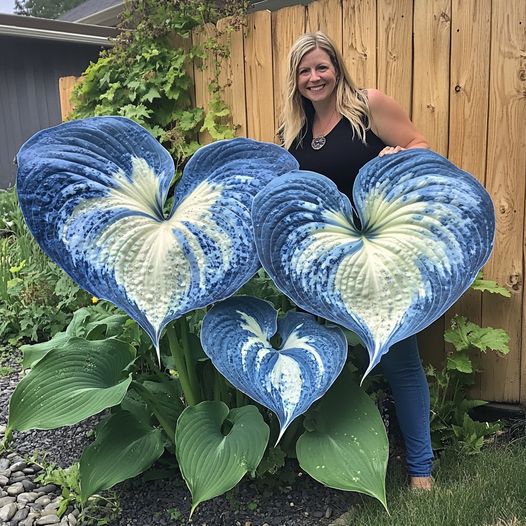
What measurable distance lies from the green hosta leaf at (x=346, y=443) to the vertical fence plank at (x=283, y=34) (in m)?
1.38

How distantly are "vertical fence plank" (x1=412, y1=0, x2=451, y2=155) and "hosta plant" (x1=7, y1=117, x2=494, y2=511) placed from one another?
0.83 meters

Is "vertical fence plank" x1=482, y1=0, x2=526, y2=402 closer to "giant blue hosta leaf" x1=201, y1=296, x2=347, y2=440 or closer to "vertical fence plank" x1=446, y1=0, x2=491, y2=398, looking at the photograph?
"vertical fence plank" x1=446, y1=0, x2=491, y2=398

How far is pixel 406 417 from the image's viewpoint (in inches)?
81.0

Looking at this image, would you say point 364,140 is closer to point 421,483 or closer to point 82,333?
point 421,483

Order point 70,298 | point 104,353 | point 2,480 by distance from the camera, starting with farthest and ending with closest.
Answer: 1. point 70,298
2. point 2,480
3. point 104,353

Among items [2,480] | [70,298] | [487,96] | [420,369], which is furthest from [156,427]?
[487,96]

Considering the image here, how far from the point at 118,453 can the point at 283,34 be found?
6.30 feet

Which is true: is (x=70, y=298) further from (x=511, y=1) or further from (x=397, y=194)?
(x=511, y=1)

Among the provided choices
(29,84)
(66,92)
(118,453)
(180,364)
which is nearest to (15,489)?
(118,453)

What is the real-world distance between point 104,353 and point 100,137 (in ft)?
2.33

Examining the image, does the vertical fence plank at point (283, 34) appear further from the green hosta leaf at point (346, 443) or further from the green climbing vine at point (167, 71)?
the green hosta leaf at point (346, 443)

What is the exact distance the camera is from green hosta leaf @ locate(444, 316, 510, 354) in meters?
2.25

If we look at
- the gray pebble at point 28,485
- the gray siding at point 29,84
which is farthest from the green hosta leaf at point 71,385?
the gray siding at point 29,84

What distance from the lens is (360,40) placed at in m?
2.50
